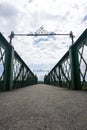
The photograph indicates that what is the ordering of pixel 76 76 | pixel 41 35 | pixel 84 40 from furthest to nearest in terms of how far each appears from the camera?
pixel 41 35
pixel 76 76
pixel 84 40

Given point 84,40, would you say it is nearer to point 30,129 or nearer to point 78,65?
point 78,65

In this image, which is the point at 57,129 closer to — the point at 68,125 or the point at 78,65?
the point at 68,125

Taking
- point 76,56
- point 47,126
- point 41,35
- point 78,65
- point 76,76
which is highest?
point 41,35

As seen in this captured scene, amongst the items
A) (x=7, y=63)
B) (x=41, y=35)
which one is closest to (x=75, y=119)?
(x=7, y=63)

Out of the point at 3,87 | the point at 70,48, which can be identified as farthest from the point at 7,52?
the point at 70,48

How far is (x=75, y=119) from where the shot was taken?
191 cm

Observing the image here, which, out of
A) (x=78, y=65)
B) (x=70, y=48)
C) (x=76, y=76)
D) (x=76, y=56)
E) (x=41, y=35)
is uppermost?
(x=41, y=35)

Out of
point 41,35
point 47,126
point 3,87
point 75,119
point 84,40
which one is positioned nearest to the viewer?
point 47,126

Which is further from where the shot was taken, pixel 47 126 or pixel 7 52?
pixel 7 52

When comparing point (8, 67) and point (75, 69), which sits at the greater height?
point (8, 67)

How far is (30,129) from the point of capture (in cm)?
155

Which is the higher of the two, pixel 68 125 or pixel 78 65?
pixel 78 65

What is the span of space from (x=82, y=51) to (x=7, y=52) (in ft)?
14.5

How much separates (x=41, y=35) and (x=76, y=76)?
515cm
